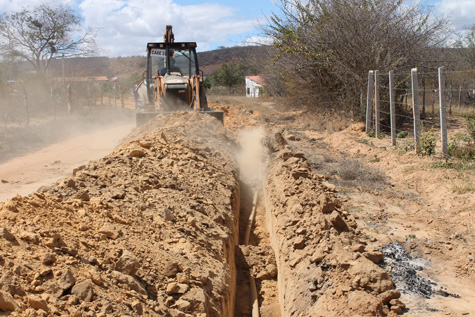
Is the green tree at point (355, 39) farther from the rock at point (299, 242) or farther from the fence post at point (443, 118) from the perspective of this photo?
the rock at point (299, 242)

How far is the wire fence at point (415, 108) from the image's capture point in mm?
9633

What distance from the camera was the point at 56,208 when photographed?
432cm

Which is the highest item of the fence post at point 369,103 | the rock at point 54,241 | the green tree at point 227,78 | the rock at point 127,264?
the green tree at point 227,78

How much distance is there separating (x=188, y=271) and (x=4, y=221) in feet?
5.26

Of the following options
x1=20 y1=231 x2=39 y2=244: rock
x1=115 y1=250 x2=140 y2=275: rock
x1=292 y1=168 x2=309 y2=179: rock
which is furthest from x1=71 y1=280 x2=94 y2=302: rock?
x1=292 y1=168 x2=309 y2=179: rock

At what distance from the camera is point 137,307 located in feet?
10.6

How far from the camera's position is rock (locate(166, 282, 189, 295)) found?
3.75 metres

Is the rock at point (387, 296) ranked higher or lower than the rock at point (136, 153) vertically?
lower

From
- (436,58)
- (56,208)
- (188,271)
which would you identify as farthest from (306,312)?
(436,58)

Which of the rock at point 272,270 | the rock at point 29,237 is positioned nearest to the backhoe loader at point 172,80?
the rock at point 272,270

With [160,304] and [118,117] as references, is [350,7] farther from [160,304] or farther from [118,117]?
[160,304]

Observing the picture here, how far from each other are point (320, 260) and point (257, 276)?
1.49 m

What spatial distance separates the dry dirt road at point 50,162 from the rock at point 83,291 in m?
6.00

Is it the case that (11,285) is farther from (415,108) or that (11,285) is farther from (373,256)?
(415,108)
